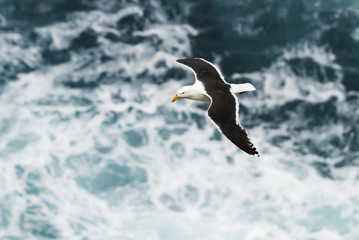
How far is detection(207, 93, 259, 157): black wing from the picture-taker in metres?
15.2

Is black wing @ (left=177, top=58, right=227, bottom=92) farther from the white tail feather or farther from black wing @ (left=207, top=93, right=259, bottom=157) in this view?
black wing @ (left=207, top=93, right=259, bottom=157)

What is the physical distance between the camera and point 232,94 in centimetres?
1698

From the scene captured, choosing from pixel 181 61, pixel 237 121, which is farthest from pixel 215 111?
pixel 181 61

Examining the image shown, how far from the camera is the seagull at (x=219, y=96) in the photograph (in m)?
15.4

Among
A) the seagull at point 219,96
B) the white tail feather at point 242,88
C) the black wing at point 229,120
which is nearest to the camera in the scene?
the black wing at point 229,120

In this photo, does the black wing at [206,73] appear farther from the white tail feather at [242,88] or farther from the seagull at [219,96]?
the white tail feather at [242,88]

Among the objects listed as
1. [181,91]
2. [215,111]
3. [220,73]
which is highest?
[220,73]

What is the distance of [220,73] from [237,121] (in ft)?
12.3

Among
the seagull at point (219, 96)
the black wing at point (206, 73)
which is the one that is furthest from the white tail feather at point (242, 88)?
→ the black wing at point (206, 73)

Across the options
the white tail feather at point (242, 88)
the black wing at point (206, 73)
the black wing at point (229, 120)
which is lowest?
the black wing at point (229, 120)

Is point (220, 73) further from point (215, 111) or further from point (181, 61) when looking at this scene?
point (215, 111)

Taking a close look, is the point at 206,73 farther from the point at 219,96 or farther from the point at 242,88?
the point at 219,96

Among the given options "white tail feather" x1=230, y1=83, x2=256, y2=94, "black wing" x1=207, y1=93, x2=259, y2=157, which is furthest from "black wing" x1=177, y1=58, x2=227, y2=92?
"black wing" x1=207, y1=93, x2=259, y2=157

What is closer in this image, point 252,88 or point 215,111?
point 215,111
